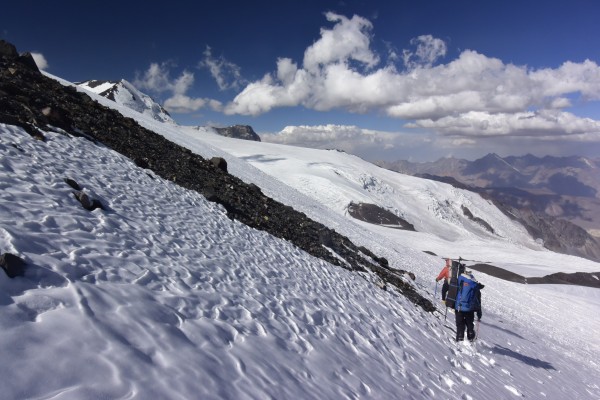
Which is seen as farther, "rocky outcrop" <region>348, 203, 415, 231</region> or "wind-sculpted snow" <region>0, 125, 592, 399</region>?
"rocky outcrop" <region>348, 203, 415, 231</region>

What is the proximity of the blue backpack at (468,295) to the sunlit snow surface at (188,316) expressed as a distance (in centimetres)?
150

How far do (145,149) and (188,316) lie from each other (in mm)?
14031

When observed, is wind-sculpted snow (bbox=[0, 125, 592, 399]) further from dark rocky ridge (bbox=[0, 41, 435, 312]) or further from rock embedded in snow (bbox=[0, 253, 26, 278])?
dark rocky ridge (bbox=[0, 41, 435, 312])

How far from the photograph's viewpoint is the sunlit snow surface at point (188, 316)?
164 inches

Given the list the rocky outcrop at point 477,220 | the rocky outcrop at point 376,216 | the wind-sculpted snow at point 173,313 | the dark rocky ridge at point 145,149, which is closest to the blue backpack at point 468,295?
the wind-sculpted snow at point 173,313

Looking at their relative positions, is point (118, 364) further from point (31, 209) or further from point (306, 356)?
point (31, 209)

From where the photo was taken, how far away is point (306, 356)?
6988 millimetres

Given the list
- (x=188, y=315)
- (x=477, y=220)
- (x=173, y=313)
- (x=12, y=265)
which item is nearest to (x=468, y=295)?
(x=188, y=315)

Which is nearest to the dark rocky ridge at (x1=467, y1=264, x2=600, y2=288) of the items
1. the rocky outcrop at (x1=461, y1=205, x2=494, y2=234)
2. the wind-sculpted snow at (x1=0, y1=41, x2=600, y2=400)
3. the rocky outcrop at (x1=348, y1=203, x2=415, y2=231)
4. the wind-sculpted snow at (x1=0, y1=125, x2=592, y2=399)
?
the wind-sculpted snow at (x1=0, y1=41, x2=600, y2=400)

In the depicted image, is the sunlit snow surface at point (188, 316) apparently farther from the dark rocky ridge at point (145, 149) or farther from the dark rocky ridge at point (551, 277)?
the dark rocky ridge at point (551, 277)

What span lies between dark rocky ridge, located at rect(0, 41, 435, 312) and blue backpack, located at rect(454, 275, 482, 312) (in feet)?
15.0

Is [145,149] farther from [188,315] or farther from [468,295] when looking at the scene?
[468,295]

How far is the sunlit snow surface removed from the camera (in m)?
4.18

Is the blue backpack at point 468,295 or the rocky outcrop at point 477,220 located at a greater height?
the rocky outcrop at point 477,220
